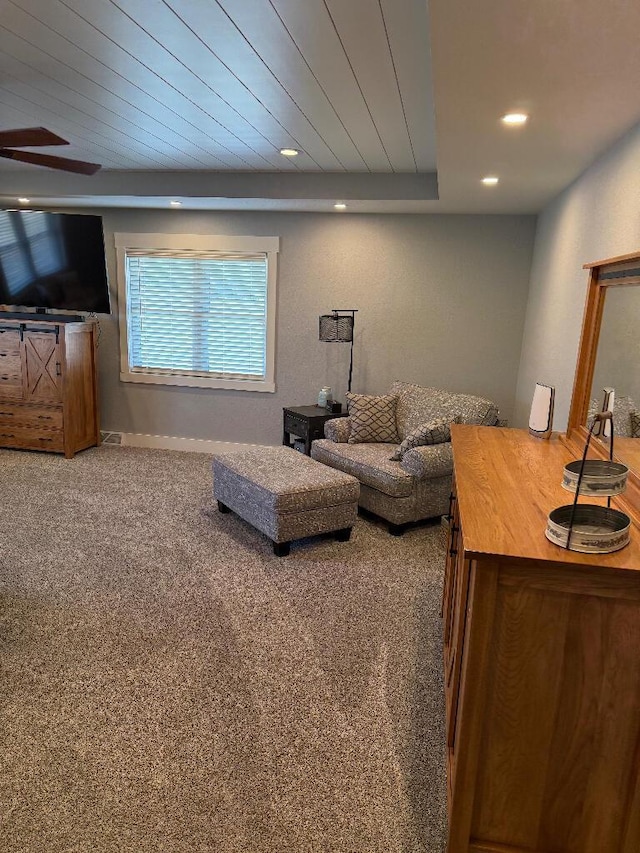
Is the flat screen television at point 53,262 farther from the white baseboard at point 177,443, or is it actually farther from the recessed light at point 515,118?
the recessed light at point 515,118

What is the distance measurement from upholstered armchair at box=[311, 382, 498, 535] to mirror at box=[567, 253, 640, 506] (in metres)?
1.51

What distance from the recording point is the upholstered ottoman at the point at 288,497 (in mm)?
3428

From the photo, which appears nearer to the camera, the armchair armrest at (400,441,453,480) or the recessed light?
the recessed light

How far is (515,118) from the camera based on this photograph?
7.18 ft

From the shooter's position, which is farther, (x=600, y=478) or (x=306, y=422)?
(x=306, y=422)

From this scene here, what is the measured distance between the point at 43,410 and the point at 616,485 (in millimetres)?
5086

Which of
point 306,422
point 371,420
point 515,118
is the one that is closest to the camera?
point 515,118

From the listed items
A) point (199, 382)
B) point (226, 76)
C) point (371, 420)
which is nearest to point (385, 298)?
point (371, 420)

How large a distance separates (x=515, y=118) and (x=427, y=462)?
83.2 inches

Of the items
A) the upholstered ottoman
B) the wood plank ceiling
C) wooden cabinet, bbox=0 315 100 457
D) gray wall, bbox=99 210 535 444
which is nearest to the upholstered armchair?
the upholstered ottoman

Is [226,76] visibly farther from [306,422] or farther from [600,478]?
[306,422]

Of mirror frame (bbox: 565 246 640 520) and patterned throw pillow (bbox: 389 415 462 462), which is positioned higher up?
mirror frame (bbox: 565 246 640 520)

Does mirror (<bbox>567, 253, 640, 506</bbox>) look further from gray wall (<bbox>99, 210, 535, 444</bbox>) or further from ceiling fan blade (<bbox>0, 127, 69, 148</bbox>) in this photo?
gray wall (<bbox>99, 210, 535, 444</bbox>)

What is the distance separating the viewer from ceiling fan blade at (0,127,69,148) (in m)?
2.51
